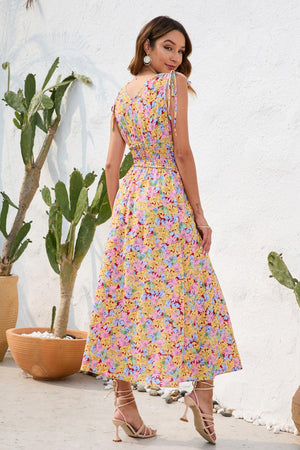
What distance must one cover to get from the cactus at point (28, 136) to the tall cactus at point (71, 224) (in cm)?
39

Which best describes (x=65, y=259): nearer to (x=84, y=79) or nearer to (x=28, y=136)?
(x=28, y=136)

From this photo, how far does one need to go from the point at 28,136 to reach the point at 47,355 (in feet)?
4.61

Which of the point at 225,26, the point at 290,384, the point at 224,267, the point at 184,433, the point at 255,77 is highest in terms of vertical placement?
the point at 225,26

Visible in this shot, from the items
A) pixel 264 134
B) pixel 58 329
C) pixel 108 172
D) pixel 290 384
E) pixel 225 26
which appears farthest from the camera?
pixel 58 329

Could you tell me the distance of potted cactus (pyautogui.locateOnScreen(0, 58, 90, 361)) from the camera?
3871 millimetres

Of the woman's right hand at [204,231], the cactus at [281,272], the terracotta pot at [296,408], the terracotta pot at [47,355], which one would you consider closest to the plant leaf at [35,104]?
the terracotta pot at [47,355]

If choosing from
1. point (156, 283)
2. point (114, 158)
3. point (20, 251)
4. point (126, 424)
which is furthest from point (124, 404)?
point (20, 251)

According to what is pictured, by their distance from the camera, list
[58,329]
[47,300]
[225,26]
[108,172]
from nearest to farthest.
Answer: [108,172], [225,26], [58,329], [47,300]

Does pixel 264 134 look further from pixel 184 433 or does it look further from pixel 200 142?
pixel 184 433

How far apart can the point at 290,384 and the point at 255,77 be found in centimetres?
144

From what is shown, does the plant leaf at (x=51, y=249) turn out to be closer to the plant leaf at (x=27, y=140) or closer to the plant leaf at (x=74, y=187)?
the plant leaf at (x=74, y=187)

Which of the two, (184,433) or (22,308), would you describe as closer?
(184,433)

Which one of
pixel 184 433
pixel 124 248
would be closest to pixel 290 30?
pixel 124 248

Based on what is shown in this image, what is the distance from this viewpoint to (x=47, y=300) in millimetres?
4258
